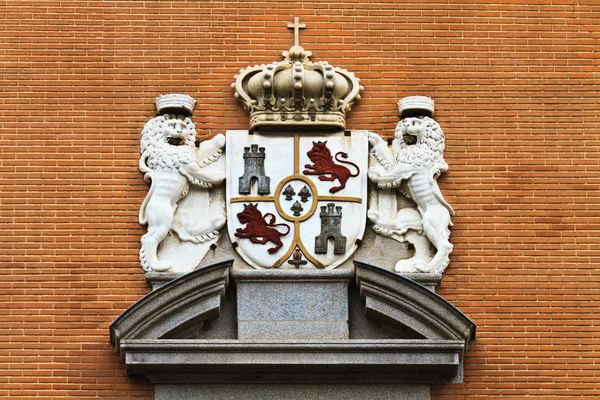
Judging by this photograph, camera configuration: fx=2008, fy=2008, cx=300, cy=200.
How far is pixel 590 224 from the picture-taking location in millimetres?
17578

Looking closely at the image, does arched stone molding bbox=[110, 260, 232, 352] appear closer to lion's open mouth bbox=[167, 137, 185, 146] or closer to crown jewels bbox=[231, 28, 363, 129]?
lion's open mouth bbox=[167, 137, 185, 146]

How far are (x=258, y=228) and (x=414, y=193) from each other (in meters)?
1.40

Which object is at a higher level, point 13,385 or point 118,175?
point 118,175

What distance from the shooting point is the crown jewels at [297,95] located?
17.5 m

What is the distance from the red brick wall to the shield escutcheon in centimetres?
36

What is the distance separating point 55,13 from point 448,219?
403 centimetres

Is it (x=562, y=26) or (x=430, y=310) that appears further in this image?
(x=562, y=26)

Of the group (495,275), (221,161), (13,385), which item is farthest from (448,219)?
(13,385)

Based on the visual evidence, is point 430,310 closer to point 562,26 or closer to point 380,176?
point 380,176

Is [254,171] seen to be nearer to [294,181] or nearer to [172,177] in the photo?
[294,181]

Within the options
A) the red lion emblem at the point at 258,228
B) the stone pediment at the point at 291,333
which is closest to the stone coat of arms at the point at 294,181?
the red lion emblem at the point at 258,228

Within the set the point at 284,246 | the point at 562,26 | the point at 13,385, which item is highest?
the point at 562,26

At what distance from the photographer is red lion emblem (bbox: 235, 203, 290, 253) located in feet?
56.6

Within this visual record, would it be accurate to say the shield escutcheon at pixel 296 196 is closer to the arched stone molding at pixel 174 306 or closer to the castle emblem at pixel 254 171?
the castle emblem at pixel 254 171
